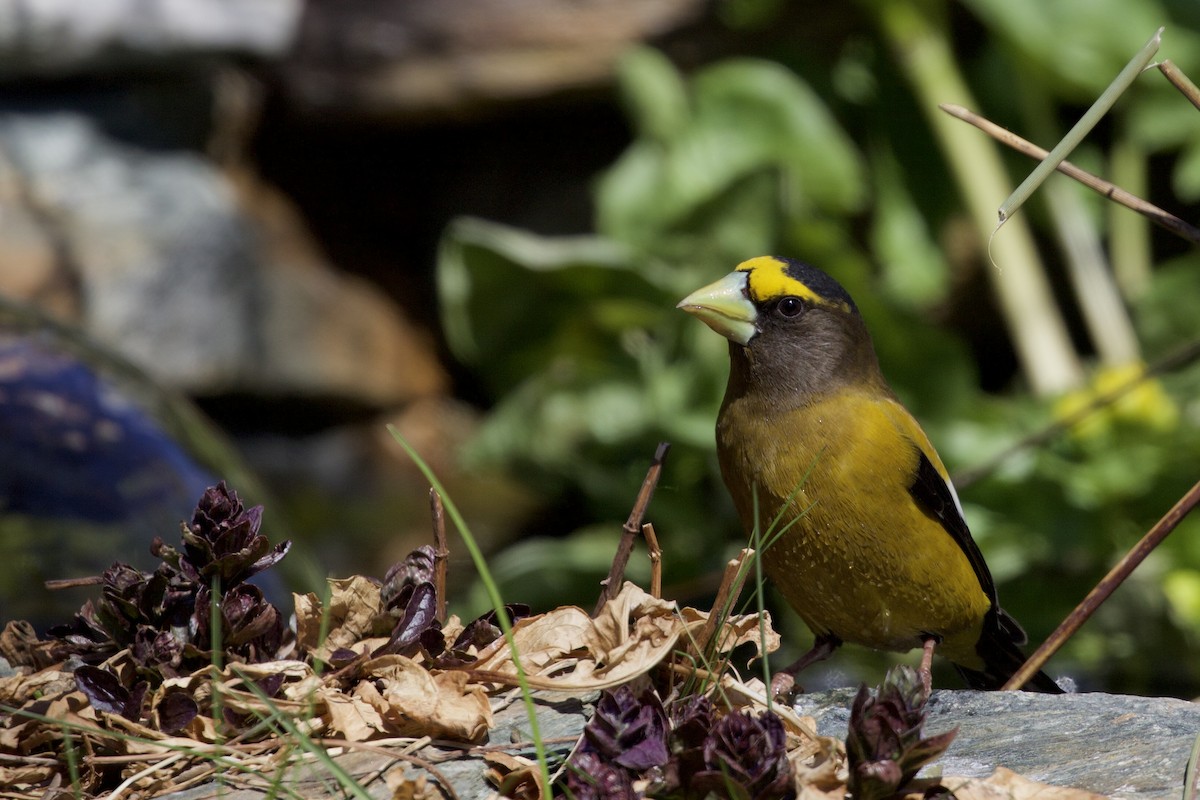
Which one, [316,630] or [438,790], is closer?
[438,790]

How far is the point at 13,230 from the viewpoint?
6.45 metres

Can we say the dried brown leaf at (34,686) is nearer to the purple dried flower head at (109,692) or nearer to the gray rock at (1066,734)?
the purple dried flower head at (109,692)

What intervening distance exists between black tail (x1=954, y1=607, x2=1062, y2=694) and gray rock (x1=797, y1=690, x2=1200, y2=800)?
0.67 metres

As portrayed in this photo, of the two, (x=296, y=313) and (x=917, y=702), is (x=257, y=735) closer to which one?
(x=917, y=702)

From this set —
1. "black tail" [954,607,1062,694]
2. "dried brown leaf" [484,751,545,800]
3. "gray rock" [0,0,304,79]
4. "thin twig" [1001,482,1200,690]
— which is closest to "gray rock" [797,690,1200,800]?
"thin twig" [1001,482,1200,690]

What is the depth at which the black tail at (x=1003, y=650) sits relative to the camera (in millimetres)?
2793

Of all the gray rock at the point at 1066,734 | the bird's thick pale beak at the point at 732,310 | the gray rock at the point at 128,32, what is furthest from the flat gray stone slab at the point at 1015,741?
the gray rock at the point at 128,32

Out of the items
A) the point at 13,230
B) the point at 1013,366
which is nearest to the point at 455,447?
the point at 13,230

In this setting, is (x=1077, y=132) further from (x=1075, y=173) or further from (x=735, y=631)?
(x=735, y=631)

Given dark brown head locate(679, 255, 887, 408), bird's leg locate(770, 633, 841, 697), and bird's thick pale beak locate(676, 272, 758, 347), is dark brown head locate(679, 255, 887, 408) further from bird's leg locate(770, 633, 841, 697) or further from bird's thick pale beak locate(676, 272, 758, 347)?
bird's leg locate(770, 633, 841, 697)

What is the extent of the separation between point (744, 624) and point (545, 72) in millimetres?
5413

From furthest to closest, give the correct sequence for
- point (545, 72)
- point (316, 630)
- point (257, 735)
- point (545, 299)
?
1. point (545, 72)
2. point (545, 299)
3. point (316, 630)
4. point (257, 735)

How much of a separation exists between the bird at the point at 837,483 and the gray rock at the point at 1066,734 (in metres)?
0.37

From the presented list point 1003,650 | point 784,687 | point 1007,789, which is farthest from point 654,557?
point 1003,650
